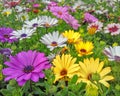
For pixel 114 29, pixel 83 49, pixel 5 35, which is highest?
pixel 83 49

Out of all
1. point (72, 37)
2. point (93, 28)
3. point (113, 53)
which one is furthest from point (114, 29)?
point (113, 53)

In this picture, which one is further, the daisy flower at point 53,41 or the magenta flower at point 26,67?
the daisy flower at point 53,41

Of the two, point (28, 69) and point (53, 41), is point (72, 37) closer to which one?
point (53, 41)

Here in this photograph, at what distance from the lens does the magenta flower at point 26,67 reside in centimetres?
100

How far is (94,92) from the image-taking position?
0.84 metres

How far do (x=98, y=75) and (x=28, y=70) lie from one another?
0.69ft

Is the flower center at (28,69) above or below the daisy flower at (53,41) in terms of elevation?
above

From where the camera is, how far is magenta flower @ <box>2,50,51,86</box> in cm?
100

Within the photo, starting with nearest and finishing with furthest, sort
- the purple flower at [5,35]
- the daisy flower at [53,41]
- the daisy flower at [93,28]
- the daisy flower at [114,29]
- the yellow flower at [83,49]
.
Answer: the yellow flower at [83,49] → the daisy flower at [53,41] → the purple flower at [5,35] → the daisy flower at [93,28] → the daisy flower at [114,29]

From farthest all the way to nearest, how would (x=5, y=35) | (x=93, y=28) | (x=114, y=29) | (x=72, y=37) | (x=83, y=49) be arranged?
(x=114, y=29), (x=93, y=28), (x=5, y=35), (x=72, y=37), (x=83, y=49)

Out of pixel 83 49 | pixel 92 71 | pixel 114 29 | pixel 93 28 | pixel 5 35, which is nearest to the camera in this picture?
pixel 92 71

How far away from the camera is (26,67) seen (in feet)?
3.50

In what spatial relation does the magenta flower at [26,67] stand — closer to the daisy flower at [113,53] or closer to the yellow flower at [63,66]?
the yellow flower at [63,66]

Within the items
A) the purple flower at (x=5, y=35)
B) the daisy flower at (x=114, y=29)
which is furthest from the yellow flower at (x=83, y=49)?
the daisy flower at (x=114, y=29)
